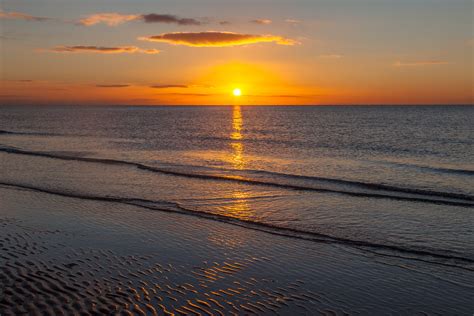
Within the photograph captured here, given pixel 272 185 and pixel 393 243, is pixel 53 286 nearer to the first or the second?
pixel 393 243

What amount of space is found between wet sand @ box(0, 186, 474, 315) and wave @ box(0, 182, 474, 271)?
15.5 inches

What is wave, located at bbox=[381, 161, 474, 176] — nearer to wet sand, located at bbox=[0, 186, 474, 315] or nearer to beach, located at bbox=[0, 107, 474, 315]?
beach, located at bbox=[0, 107, 474, 315]

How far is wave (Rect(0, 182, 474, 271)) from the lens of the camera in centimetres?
1129

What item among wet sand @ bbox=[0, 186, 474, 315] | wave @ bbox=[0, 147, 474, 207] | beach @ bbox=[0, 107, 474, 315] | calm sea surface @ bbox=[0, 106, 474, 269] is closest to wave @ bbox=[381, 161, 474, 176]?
calm sea surface @ bbox=[0, 106, 474, 269]

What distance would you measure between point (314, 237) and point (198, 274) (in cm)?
472

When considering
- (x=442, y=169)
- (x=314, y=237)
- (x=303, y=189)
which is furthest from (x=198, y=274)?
(x=442, y=169)

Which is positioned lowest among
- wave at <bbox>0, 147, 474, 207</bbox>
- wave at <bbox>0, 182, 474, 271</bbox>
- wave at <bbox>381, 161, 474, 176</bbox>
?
wave at <bbox>0, 182, 474, 271</bbox>

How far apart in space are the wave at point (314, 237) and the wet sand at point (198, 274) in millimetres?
394

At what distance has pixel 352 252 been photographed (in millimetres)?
11828

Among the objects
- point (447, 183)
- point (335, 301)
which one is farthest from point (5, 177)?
point (447, 183)

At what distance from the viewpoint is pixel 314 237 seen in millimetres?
13203

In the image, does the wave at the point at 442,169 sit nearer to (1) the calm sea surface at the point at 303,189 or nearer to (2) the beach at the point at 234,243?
(1) the calm sea surface at the point at 303,189

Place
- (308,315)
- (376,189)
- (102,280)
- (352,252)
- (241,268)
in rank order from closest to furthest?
(308,315), (102,280), (241,268), (352,252), (376,189)

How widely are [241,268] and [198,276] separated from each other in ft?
3.74
